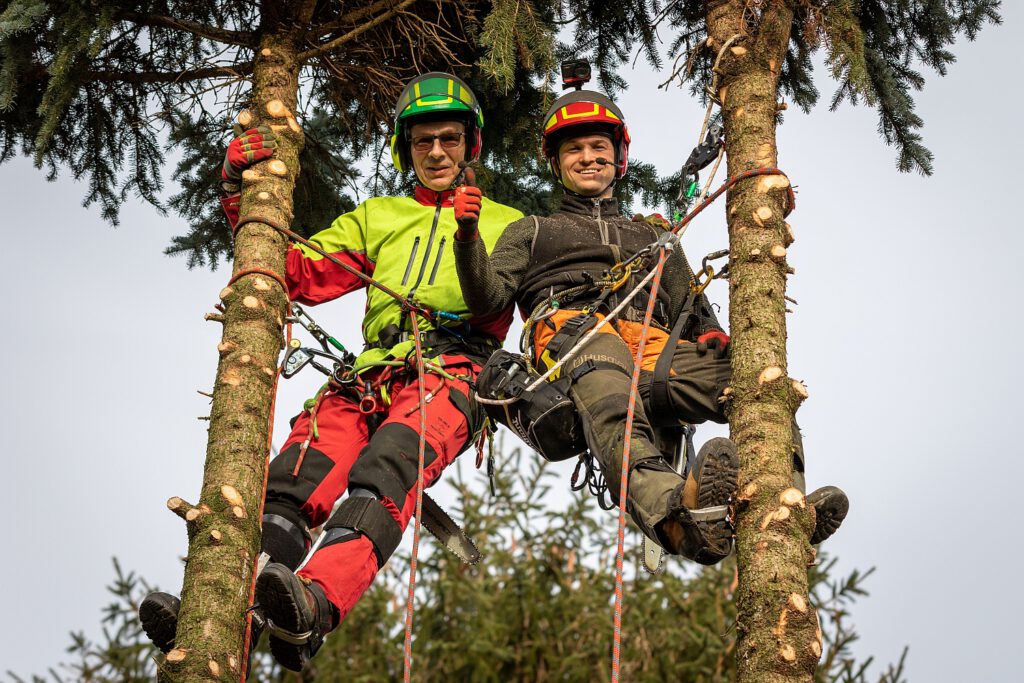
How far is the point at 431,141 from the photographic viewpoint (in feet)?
17.6

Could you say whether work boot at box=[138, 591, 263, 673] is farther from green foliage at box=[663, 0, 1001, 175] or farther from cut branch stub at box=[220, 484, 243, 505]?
green foliage at box=[663, 0, 1001, 175]

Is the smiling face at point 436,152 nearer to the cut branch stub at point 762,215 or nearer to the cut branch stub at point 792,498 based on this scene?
the cut branch stub at point 762,215

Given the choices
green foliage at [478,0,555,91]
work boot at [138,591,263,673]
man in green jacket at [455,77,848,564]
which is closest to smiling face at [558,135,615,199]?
man in green jacket at [455,77,848,564]

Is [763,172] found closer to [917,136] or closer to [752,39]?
[752,39]

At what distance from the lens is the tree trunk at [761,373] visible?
3408mm

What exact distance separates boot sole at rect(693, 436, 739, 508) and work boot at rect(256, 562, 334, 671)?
4.12ft

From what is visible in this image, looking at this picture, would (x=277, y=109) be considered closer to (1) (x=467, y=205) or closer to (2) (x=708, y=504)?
(1) (x=467, y=205)

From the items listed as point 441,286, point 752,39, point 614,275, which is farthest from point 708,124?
point 441,286

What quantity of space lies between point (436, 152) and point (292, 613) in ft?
7.59

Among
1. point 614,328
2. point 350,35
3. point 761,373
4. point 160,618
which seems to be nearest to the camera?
point 761,373

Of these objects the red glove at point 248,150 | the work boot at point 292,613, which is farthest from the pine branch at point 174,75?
the work boot at point 292,613

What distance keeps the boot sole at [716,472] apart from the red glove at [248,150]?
2.47m

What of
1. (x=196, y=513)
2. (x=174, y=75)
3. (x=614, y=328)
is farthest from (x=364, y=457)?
(x=174, y=75)

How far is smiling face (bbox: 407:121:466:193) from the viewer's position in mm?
5355
